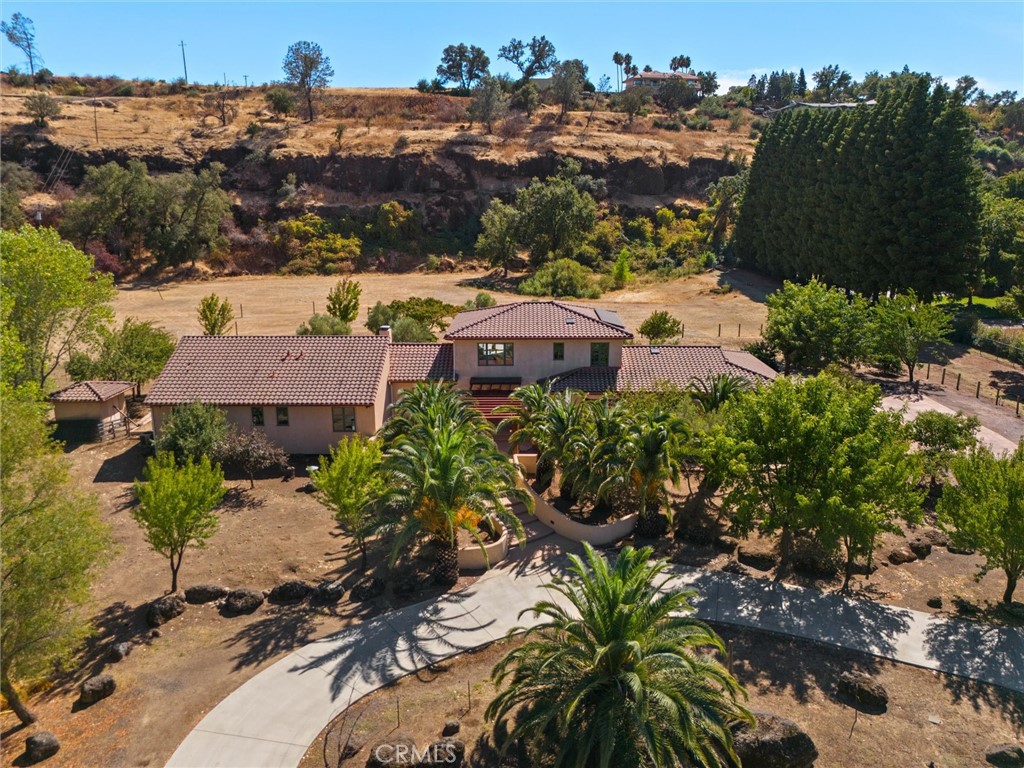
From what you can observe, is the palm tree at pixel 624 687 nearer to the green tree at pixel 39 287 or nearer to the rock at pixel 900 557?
the rock at pixel 900 557

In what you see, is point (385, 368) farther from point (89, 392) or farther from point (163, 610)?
point (163, 610)

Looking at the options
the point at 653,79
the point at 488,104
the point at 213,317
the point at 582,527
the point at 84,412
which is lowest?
the point at 582,527

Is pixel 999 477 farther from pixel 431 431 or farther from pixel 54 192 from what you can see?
pixel 54 192

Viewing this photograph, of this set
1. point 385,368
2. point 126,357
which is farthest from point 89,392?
point 385,368

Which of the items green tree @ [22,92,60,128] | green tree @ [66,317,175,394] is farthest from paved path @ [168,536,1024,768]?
green tree @ [22,92,60,128]

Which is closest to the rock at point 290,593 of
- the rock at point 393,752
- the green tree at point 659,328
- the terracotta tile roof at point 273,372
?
the rock at point 393,752

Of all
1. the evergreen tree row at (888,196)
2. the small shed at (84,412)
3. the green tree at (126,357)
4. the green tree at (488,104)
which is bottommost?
the small shed at (84,412)
